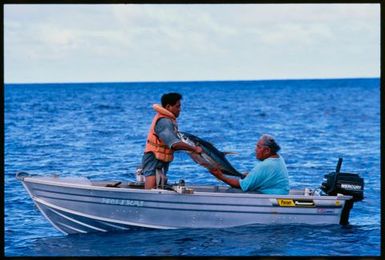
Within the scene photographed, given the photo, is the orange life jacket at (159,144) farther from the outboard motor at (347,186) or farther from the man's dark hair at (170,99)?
the outboard motor at (347,186)

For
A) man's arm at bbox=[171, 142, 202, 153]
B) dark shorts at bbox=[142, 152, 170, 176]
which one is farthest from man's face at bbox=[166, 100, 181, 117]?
dark shorts at bbox=[142, 152, 170, 176]

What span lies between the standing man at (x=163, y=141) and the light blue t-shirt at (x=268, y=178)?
75 cm

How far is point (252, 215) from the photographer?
36.2ft

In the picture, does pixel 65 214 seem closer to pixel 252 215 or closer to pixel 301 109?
pixel 252 215

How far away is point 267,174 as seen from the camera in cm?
1105

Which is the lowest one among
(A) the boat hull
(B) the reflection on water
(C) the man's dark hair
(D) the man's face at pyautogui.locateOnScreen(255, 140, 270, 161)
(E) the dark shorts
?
(B) the reflection on water

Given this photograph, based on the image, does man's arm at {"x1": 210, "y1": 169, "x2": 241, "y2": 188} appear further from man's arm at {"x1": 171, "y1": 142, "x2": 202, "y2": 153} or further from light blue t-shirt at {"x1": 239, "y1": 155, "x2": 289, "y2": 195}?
man's arm at {"x1": 171, "y1": 142, "x2": 202, "y2": 153}

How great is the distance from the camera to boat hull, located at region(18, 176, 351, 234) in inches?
430

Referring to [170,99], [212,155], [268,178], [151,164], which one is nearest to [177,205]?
[151,164]

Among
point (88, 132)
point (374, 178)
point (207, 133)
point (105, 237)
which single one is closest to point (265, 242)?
point (105, 237)

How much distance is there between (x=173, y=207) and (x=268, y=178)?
46.7 inches

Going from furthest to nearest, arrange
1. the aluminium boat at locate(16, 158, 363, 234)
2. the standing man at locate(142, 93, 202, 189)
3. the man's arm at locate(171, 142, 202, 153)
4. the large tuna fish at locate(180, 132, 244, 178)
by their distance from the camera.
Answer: the large tuna fish at locate(180, 132, 244, 178), the aluminium boat at locate(16, 158, 363, 234), the standing man at locate(142, 93, 202, 189), the man's arm at locate(171, 142, 202, 153)

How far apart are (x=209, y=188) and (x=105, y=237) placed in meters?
1.51

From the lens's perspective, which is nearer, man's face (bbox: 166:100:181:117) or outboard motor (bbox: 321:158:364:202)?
man's face (bbox: 166:100:181:117)
